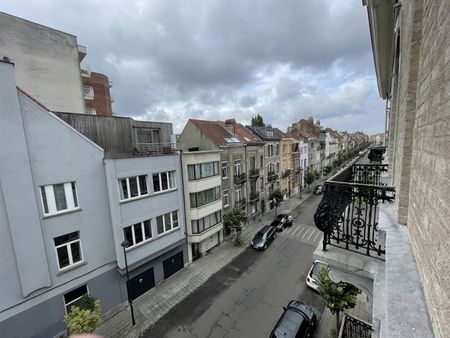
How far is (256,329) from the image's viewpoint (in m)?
10.4

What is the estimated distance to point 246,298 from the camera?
1249cm

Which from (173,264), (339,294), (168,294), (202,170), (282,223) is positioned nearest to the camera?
(339,294)

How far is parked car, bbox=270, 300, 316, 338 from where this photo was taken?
892 centimetres

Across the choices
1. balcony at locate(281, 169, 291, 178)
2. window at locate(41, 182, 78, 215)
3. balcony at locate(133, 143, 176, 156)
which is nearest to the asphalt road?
window at locate(41, 182, 78, 215)

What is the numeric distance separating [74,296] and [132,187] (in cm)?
585

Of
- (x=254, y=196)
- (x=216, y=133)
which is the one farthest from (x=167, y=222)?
(x=254, y=196)

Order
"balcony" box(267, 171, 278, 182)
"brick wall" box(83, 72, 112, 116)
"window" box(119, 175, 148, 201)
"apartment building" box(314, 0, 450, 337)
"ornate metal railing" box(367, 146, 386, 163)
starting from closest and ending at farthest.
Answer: "apartment building" box(314, 0, 450, 337)
"window" box(119, 175, 148, 201)
"ornate metal railing" box(367, 146, 386, 163)
"brick wall" box(83, 72, 112, 116)
"balcony" box(267, 171, 278, 182)

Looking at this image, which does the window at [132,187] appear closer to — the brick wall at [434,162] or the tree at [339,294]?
the tree at [339,294]

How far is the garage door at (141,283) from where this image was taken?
12.6 m

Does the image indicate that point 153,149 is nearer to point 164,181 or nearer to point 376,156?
point 164,181

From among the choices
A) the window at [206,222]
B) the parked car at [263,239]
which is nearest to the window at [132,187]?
the window at [206,222]

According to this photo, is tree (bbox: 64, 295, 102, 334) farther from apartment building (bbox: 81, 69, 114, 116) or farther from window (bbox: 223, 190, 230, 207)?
apartment building (bbox: 81, 69, 114, 116)

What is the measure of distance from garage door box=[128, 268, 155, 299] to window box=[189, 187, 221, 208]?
5019mm

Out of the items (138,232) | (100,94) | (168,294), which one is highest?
(100,94)
